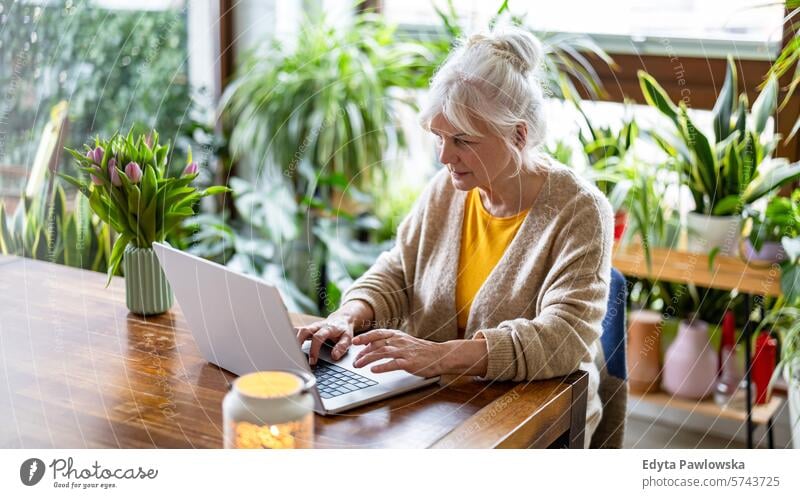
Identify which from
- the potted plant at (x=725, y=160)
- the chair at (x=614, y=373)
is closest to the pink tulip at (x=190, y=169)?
the chair at (x=614, y=373)

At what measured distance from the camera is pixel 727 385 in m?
2.67

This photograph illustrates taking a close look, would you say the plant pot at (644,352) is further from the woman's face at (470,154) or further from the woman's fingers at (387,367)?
the woman's fingers at (387,367)

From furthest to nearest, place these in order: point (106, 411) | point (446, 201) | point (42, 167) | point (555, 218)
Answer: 1. point (42, 167)
2. point (446, 201)
3. point (555, 218)
4. point (106, 411)

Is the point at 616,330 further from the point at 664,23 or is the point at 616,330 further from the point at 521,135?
the point at 664,23

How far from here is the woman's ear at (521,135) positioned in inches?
69.3

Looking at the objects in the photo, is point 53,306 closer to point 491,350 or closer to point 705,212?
point 491,350

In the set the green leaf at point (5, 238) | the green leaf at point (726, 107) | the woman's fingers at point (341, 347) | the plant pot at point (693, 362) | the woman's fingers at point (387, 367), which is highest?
the green leaf at point (726, 107)

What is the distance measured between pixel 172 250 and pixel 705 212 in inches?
63.0

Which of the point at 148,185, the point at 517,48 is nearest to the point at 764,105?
the point at 517,48

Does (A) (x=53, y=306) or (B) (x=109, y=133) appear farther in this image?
(B) (x=109, y=133)

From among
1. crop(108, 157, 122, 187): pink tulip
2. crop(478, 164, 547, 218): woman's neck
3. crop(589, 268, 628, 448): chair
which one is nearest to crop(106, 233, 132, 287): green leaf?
crop(108, 157, 122, 187): pink tulip

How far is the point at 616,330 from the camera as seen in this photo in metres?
1.87

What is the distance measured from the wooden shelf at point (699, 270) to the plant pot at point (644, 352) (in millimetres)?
146
